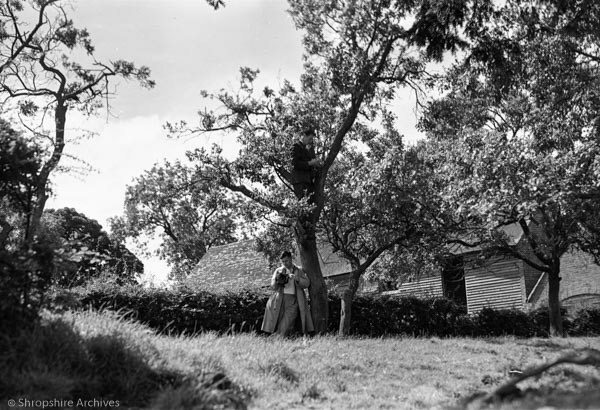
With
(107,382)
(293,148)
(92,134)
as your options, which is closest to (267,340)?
(107,382)

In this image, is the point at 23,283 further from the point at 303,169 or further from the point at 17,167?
the point at 303,169

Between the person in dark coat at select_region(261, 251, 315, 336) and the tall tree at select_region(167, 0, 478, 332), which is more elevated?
the tall tree at select_region(167, 0, 478, 332)

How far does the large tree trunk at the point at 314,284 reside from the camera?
1456 cm

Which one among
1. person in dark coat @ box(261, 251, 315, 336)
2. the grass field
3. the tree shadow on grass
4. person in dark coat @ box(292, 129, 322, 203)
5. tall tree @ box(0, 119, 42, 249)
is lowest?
the tree shadow on grass

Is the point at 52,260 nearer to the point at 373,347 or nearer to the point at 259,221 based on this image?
the point at 373,347

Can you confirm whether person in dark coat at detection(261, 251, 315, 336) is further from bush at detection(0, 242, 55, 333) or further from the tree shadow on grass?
bush at detection(0, 242, 55, 333)

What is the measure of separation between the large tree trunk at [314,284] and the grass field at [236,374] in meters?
4.75

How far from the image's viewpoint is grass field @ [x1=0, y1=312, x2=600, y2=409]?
5.24 meters

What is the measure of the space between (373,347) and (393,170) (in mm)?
5447

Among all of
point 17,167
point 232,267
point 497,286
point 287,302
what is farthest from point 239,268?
point 17,167

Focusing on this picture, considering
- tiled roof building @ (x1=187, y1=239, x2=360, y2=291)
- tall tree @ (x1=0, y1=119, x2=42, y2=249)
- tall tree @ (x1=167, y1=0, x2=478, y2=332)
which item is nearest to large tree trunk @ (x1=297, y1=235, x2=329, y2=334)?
tall tree @ (x1=167, y1=0, x2=478, y2=332)

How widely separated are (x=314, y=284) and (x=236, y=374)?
8119mm

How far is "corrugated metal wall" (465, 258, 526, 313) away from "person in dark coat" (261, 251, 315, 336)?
16.2 m

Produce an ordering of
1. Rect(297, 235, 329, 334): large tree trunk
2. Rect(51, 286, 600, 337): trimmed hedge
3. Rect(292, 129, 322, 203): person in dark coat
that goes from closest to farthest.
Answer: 1. Rect(292, 129, 322, 203): person in dark coat
2. Rect(297, 235, 329, 334): large tree trunk
3. Rect(51, 286, 600, 337): trimmed hedge
